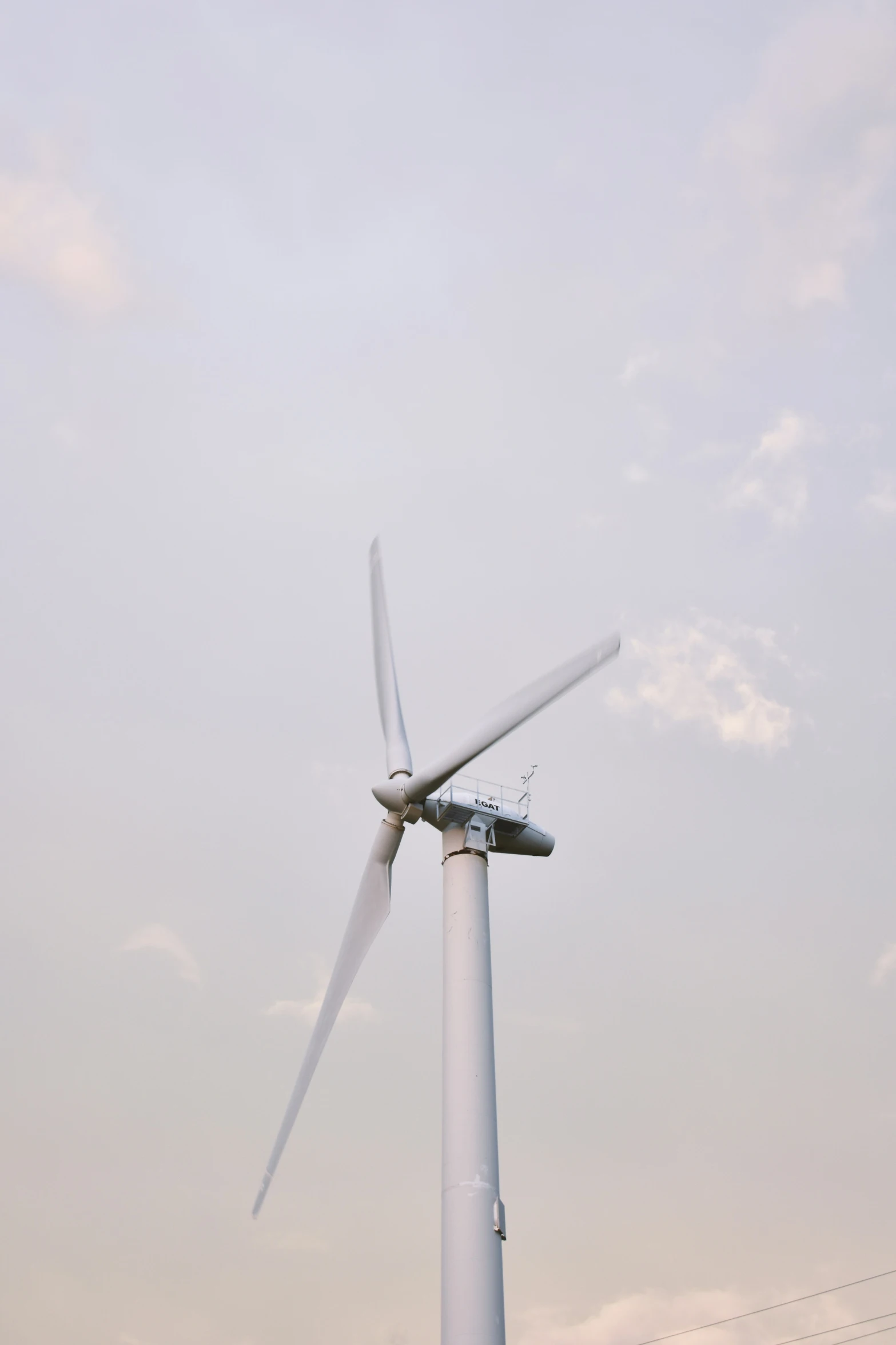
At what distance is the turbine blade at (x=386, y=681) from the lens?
49.2 m

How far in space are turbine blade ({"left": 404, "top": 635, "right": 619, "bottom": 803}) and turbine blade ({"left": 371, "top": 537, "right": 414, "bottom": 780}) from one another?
2647 mm

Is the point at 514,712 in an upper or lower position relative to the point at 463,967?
upper

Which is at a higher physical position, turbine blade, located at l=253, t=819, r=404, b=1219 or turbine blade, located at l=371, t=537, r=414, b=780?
turbine blade, located at l=371, t=537, r=414, b=780

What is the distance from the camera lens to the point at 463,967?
44.0m

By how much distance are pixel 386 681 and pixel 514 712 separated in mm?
8547

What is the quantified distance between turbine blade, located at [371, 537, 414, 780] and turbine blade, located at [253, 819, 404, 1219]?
118 inches

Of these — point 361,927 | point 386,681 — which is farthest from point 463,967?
point 386,681

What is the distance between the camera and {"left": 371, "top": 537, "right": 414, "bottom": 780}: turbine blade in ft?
161

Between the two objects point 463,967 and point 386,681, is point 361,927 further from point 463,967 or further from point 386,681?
point 386,681

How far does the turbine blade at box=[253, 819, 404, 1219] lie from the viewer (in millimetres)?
45250

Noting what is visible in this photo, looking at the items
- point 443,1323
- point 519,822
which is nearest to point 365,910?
point 519,822

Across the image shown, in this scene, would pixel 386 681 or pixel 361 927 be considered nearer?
pixel 361 927

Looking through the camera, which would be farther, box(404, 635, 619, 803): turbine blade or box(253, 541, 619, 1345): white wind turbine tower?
box(404, 635, 619, 803): turbine blade

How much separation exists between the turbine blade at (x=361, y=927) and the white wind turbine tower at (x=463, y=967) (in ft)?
0.13
